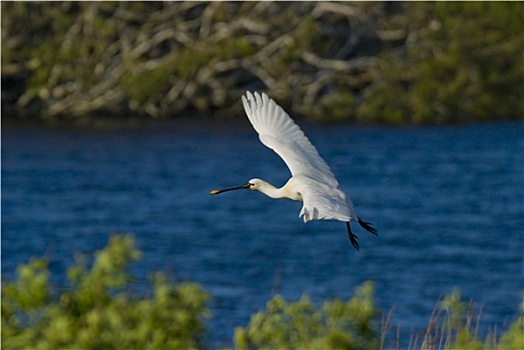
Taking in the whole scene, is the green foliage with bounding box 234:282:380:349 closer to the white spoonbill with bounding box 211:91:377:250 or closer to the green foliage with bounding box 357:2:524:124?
the white spoonbill with bounding box 211:91:377:250

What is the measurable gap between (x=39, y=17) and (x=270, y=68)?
703 cm

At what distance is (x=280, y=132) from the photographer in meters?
6.88

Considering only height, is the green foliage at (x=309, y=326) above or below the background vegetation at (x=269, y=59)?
below

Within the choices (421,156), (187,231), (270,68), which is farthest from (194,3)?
(187,231)

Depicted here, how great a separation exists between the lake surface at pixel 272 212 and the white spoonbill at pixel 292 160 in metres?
6.45

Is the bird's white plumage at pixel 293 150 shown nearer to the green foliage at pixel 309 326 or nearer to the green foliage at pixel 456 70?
the green foliage at pixel 309 326

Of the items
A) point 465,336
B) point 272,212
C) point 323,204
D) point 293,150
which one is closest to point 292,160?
point 293,150

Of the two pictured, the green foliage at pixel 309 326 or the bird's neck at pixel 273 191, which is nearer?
the green foliage at pixel 309 326

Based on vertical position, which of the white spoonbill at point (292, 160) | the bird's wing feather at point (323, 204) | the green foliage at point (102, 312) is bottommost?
the green foliage at point (102, 312)

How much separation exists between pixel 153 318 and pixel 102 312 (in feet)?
1.18

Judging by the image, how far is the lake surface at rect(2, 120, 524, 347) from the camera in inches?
682

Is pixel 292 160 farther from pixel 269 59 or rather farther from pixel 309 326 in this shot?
pixel 269 59

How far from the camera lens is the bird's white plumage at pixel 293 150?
233 inches

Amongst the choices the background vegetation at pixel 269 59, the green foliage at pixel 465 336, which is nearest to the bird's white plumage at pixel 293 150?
the green foliage at pixel 465 336
